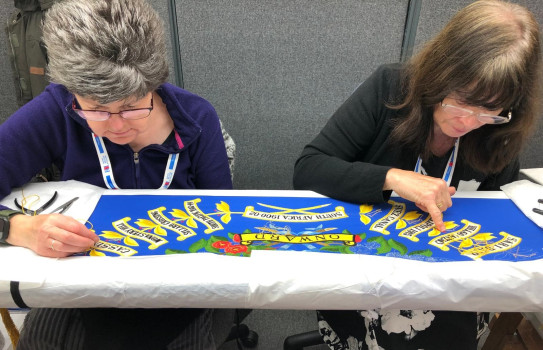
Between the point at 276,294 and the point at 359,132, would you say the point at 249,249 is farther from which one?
the point at 359,132

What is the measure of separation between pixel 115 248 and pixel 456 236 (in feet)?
2.14

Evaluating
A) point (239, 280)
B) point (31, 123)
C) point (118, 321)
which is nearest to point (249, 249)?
point (239, 280)

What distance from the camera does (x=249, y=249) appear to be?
2.30 ft

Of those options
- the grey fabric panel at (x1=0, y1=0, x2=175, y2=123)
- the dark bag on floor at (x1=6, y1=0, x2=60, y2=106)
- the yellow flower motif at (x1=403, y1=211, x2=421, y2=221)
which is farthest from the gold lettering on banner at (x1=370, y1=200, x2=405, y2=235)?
the dark bag on floor at (x1=6, y1=0, x2=60, y2=106)

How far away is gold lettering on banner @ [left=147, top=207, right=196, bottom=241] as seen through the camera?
0.74 metres

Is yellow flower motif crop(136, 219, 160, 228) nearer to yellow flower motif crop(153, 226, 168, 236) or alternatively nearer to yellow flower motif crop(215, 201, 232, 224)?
yellow flower motif crop(153, 226, 168, 236)

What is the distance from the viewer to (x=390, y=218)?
81cm

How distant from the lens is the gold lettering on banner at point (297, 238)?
732 millimetres

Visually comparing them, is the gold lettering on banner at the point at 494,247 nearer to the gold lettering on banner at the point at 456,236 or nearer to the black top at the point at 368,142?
the gold lettering on banner at the point at 456,236

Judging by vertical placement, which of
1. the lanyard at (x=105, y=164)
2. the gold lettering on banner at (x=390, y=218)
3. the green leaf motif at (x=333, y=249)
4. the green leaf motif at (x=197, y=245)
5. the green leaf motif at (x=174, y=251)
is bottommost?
the green leaf motif at (x=333, y=249)

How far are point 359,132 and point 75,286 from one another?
70 centimetres

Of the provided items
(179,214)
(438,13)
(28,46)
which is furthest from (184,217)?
(438,13)

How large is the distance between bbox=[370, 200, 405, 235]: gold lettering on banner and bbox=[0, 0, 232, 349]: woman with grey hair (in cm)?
42

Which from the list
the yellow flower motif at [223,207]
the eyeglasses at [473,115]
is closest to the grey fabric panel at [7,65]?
the yellow flower motif at [223,207]
